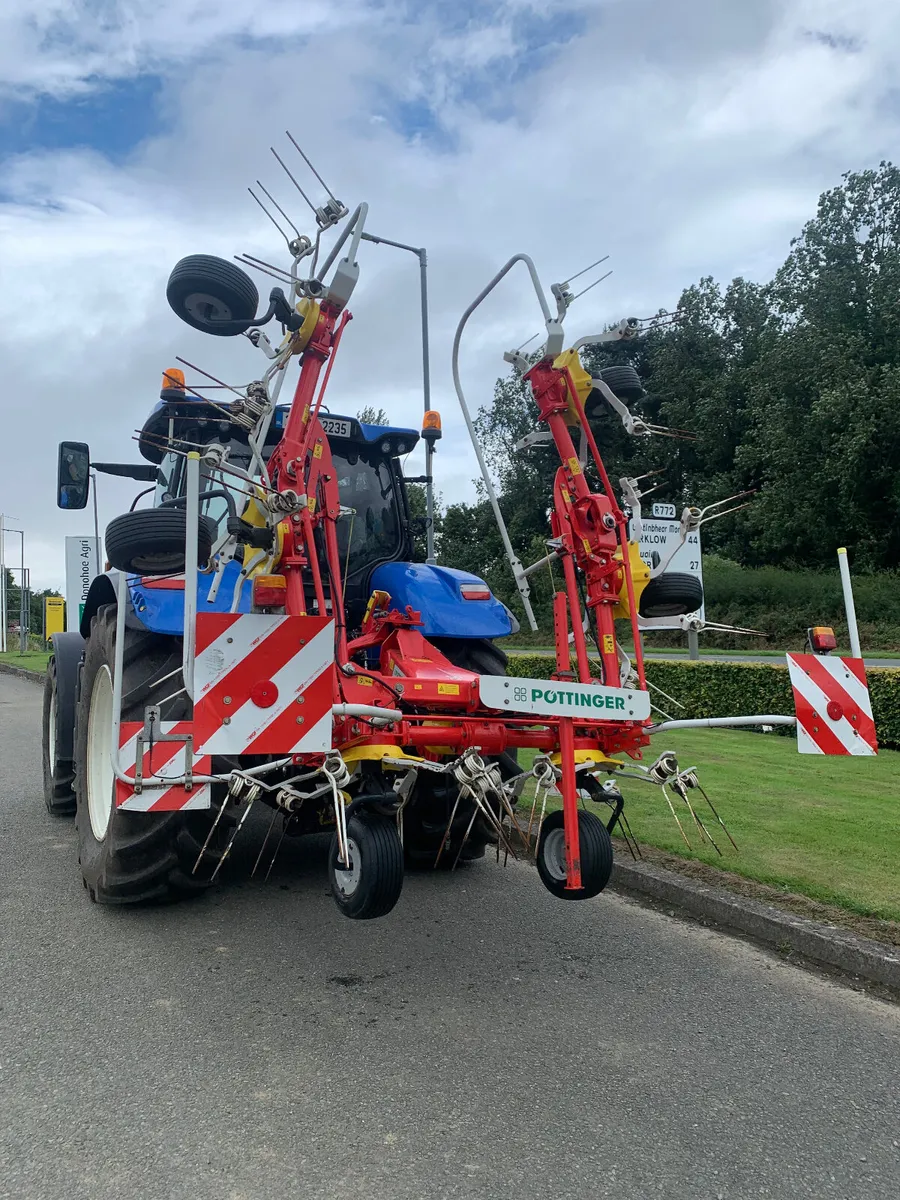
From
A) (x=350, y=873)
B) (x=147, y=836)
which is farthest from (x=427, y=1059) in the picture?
(x=147, y=836)

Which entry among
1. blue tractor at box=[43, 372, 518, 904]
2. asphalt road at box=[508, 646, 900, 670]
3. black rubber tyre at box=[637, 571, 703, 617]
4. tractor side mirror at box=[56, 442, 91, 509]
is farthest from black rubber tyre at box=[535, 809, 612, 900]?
asphalt road at box=[508, 646, 900, 670]

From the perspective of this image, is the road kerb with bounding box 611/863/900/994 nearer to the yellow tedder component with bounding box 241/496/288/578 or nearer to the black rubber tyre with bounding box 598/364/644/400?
the black rubber tyre with bounding box 598/364/644/400

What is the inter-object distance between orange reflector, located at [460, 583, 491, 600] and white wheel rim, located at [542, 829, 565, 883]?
1.45 m

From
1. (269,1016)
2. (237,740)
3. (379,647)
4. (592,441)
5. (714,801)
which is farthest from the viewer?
(714,801)

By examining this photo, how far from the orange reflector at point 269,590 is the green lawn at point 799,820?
223 cm

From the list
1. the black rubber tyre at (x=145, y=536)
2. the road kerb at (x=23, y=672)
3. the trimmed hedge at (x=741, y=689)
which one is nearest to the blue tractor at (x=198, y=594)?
the black rubber tyre at (x=145, y=536)

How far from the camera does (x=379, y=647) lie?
4.16m

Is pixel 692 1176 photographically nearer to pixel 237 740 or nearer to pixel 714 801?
pixel 237 740

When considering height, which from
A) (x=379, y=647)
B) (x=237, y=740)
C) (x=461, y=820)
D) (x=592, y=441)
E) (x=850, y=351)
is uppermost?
(x=850, y=351)

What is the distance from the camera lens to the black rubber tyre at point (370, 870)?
113 inches

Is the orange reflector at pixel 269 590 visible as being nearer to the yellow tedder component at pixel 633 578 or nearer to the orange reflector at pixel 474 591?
the orange reflector at pixel 474 591

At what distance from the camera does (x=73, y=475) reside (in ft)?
17.7

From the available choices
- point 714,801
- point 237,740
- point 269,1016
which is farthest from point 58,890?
point 714,801

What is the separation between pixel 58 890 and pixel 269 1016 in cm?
200
